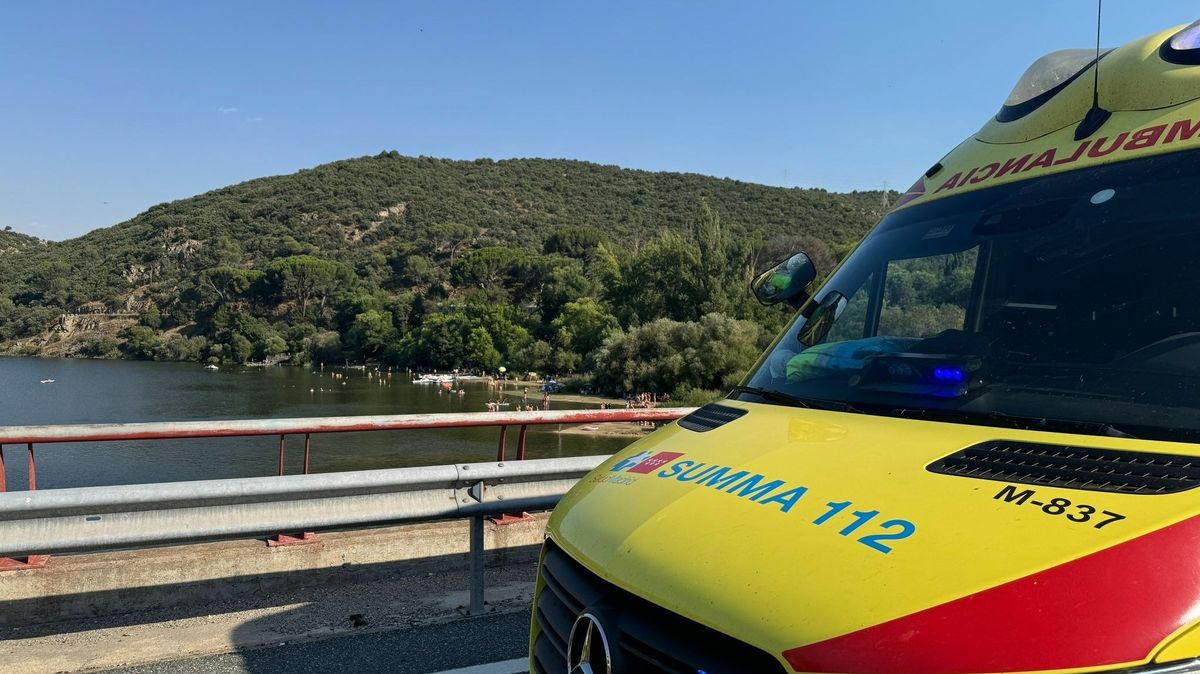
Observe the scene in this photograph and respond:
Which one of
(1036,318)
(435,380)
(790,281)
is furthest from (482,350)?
(1036,318)

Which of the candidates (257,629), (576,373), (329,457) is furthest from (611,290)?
(257,629)

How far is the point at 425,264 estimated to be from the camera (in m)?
134

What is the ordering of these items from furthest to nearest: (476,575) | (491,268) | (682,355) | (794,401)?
1. (491,268)
2. (682,355)
3. (476,575)
4. (794,401)

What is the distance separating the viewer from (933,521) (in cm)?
167

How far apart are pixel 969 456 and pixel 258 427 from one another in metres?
4.23

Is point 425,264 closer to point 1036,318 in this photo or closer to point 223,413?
point 223,413

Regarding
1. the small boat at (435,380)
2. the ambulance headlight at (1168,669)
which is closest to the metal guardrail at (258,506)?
the ambulance headlight at (1168,669)

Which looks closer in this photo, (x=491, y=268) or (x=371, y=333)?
(x=371, y=333)

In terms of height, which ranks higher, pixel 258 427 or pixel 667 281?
pixel 667 281

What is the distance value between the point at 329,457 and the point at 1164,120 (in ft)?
125

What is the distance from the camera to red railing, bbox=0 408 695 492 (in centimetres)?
459

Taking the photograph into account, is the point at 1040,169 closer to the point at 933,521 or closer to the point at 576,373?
the point at 933,521

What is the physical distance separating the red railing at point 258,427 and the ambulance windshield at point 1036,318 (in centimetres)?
118

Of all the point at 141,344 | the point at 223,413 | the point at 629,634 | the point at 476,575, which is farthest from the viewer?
the point at 141,344
